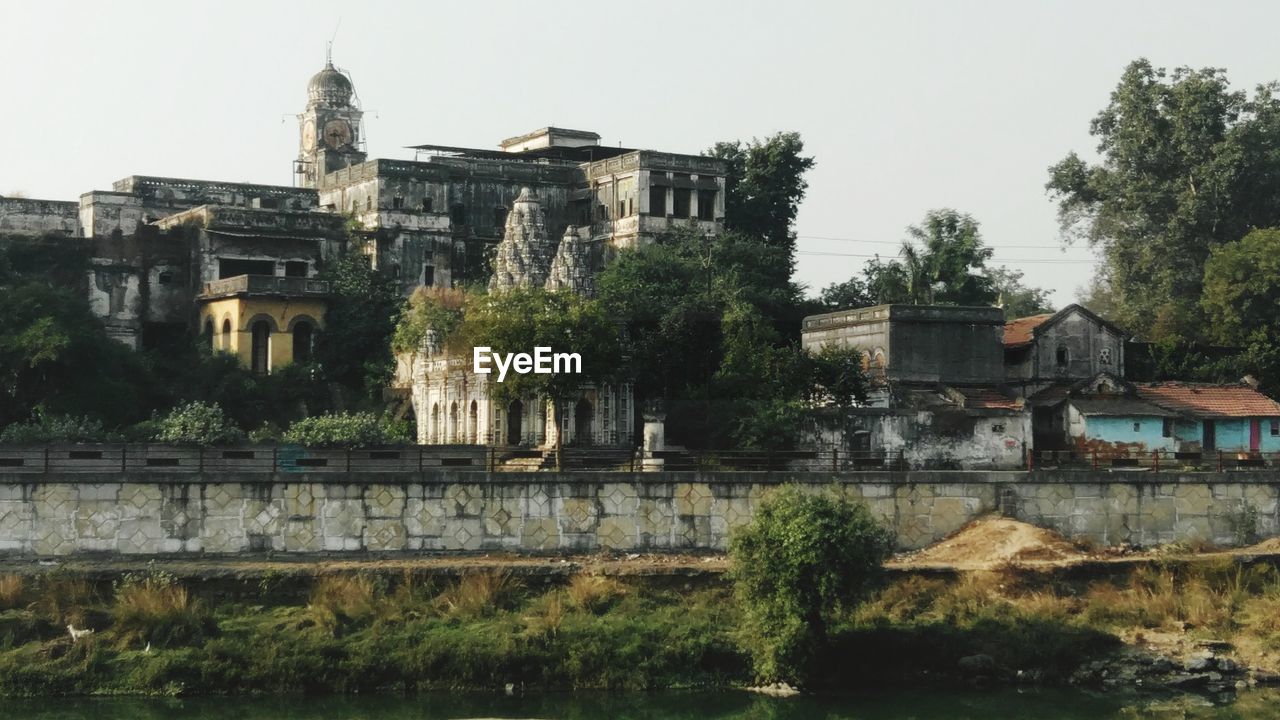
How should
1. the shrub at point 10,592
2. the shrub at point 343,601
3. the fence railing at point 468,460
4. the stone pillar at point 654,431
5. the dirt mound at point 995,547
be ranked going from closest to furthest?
the shrub at point 10,592 < the shrub at point 343,601 < the fence railing at point 468,460 < the dirt mound at point 995,547 < the stone pillar at point 654,431

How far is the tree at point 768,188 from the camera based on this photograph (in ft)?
235

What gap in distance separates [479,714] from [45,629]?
7.89 metres

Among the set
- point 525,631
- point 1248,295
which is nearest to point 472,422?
point 525,631

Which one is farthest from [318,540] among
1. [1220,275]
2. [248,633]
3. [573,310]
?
[1220,275]

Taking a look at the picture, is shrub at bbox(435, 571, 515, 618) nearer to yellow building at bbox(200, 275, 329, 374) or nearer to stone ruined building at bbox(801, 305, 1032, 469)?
stone ruined building at bbox(801, 305, 1032, 469)

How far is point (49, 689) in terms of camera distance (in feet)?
105

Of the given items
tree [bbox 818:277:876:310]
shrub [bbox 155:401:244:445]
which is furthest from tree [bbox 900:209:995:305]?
shrub [bbox 155:401:244:445]

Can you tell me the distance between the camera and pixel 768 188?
72.2m

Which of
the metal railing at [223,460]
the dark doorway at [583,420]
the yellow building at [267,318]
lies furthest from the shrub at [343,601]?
the yellow building at [267,318]

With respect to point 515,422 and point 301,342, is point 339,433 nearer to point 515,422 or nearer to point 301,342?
point 515,422

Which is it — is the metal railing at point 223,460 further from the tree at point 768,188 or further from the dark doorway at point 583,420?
the tree at point 768,188

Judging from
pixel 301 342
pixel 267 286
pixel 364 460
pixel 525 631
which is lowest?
pixel 525 631

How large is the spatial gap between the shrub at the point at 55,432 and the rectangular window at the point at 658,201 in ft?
79.0

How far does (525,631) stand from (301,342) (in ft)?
88.8
